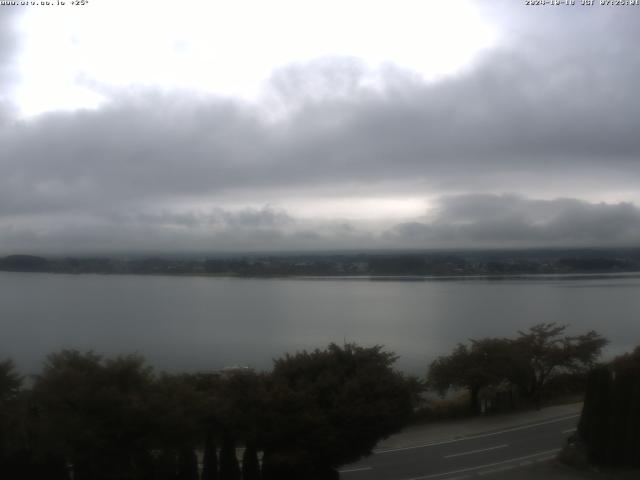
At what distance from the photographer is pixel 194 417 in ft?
35.0

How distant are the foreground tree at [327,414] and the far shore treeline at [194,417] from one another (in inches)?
0.8

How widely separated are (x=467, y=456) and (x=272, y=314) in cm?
3443

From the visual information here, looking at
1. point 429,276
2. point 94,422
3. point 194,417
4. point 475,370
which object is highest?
point 429,276

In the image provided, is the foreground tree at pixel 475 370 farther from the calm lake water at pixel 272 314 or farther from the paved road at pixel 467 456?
the calm lake water at pixel 272 314

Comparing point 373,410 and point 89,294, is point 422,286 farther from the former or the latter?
point 373,410

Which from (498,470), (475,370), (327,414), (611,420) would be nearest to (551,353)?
(475,370)

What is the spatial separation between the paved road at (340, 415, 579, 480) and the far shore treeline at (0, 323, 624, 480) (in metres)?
1.84

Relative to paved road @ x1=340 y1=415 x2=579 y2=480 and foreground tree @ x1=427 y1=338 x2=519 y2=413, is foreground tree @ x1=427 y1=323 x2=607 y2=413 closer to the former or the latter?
foreground tree @ x1=427 y1=338 x2=519 y2=413

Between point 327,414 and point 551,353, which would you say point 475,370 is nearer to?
point 551,353

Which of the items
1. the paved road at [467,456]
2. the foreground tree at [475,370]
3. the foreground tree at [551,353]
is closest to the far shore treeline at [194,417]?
the paved road at [467,456]

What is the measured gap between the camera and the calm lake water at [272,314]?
33.1 metres

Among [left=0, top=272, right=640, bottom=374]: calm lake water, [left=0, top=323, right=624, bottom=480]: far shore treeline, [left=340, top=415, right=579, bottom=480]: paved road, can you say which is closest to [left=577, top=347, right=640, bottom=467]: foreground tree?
[left=340, top=415, right=579, bottom=480]: paved road

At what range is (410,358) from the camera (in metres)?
31.2

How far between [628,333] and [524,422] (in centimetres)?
2473
